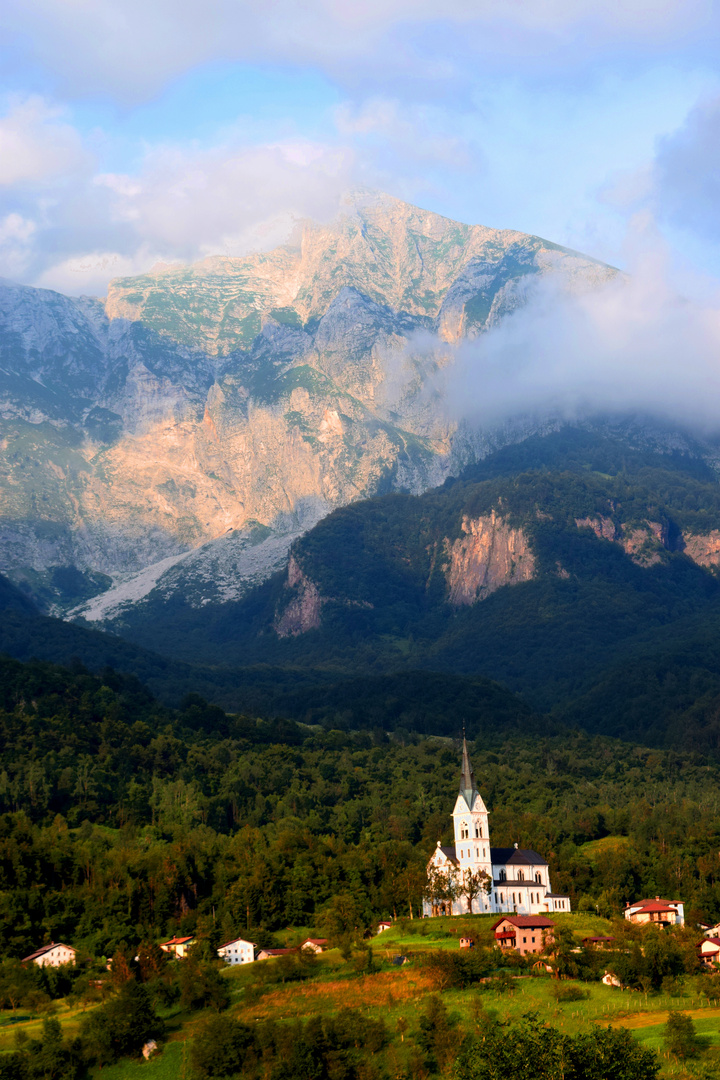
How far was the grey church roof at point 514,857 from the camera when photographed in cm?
13462

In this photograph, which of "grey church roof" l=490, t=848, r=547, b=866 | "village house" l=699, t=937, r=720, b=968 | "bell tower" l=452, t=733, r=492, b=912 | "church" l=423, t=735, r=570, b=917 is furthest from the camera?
"grey church roof" l=490, t=848, r=547, b=866

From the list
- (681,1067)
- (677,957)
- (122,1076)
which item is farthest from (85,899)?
(681,1067)

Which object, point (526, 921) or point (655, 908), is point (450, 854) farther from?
point (526, 921)

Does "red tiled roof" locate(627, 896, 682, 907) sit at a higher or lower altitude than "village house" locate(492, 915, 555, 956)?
higher

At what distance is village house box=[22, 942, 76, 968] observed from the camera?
379ft

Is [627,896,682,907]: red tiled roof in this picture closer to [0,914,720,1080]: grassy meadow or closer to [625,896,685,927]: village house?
[625,896,685,927]: village house

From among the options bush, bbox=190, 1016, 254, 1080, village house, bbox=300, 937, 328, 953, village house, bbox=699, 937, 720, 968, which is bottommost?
bush, bbox=190, 1016, 254, 1080

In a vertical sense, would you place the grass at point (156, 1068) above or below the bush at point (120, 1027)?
below

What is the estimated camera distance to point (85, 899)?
12762 centimetres

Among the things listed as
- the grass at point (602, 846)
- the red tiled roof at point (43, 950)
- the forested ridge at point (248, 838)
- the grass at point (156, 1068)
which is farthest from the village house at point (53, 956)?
the grass at point (602, 846)

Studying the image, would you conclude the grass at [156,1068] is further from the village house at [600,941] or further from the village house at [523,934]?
the village house at [600,941]

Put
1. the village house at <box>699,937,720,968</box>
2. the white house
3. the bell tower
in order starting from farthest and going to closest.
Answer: the bell tower < the white house < the village house at <box>699,937,720,968</box>

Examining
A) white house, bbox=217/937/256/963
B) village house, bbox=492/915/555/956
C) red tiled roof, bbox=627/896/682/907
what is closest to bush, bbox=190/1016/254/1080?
white house, bbox=217/937/256/963

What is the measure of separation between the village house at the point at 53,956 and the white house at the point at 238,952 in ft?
40.3
